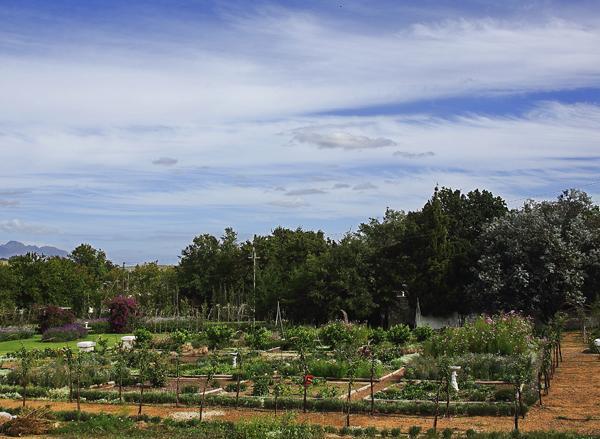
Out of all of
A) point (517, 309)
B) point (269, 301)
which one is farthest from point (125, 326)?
point (517, 309)

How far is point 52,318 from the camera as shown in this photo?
123 feet

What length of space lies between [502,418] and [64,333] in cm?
2525

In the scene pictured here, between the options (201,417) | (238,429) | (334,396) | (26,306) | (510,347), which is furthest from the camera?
(26,306)

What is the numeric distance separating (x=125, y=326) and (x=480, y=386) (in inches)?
987

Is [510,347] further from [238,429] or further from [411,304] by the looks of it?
[411,304]

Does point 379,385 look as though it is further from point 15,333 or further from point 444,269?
point 15,333

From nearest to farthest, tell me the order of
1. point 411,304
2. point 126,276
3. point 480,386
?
point 480,386 → point 411,304 → point 126,276

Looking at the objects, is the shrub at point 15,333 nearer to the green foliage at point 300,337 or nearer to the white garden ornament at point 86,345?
the white garden ornament at point 86,345

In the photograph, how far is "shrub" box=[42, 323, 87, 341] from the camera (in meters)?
34.2

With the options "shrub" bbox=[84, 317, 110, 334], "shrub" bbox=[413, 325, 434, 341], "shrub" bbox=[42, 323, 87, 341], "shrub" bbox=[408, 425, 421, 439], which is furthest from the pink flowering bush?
"shrub" bbox=[84, 317, 110, 334]

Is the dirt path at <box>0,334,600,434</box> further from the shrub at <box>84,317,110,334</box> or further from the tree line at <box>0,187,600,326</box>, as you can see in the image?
the shrub at <box>84,317,110,334</box>

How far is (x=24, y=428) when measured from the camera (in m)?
13.3

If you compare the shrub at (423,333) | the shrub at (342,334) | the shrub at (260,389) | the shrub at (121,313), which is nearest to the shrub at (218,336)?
the shrub at (342,334)

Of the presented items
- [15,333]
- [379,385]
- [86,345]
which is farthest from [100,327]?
[379,385]
